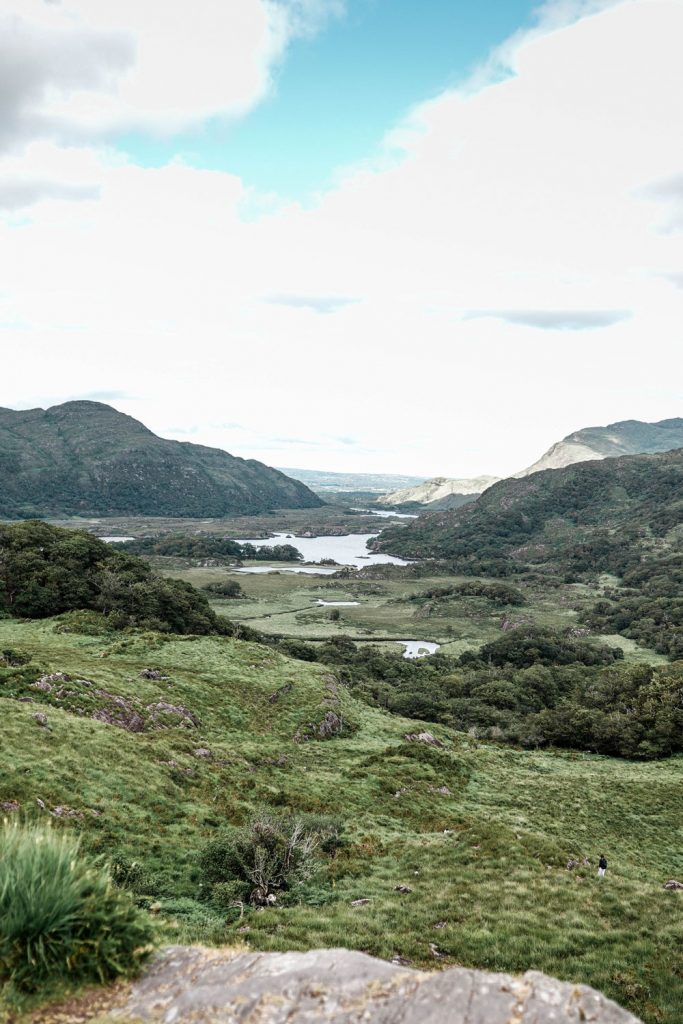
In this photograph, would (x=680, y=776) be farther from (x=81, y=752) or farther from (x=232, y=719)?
(x=81, y=752)

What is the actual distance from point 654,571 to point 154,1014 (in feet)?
577

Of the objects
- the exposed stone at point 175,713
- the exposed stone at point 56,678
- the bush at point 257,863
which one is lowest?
the exposed stone at point 175,713

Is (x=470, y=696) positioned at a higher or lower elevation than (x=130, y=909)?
lower

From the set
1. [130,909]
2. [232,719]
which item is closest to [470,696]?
[232,719]

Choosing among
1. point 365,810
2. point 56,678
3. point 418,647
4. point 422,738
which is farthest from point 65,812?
point 418,647

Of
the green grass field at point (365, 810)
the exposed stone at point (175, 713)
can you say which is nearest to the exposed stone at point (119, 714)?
the green grass field at point (365, 810)

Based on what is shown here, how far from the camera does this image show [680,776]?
36.4 metres

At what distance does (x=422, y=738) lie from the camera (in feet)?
135

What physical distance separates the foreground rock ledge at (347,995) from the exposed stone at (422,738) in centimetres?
3503

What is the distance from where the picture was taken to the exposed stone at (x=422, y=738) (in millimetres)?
40528

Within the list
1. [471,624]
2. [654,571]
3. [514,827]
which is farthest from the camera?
[654,571]

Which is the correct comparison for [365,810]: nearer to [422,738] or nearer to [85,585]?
[422,738]

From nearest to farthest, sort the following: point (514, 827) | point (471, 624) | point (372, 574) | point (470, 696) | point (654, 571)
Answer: point (514, 827) → point (470, 696) → point (471, 624) → point (654, 571) → point (372, 574)

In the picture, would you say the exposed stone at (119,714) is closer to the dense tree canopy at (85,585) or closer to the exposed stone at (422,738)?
the exposed stone at (422,738)
